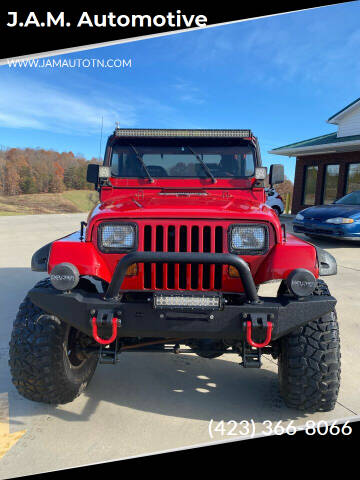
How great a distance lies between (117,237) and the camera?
2305mm

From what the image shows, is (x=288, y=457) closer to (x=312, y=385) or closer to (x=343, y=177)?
(x=312, y=385)

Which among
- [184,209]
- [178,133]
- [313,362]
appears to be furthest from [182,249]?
[178,133]

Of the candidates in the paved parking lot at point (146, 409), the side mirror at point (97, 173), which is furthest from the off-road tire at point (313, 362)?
the side mirror at point (97, 173)

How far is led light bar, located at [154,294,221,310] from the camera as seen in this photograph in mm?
1974

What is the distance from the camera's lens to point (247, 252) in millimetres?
2273

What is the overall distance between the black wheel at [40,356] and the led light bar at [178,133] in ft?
5.81

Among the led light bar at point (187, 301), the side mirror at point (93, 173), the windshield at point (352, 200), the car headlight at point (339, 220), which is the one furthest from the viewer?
the windshield at point (352, 200)

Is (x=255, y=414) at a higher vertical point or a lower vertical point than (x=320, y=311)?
lower

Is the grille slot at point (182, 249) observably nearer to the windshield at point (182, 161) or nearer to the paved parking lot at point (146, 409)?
Answer: the paved parking lot at point (146, 409)

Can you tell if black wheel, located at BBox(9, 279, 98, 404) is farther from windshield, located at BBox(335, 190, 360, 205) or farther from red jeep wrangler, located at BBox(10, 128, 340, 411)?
windshield, located at BBox(335, 190, 360, 205)

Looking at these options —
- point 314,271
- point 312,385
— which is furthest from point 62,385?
point 314,271

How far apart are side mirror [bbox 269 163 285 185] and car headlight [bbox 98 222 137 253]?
6.75ft

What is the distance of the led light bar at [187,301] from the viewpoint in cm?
197

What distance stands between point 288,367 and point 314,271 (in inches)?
24.7
